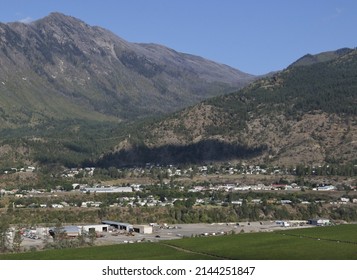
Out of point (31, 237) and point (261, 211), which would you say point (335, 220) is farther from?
point (31, 237)

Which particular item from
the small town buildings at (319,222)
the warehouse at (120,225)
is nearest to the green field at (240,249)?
the small town buildings at (319,222)

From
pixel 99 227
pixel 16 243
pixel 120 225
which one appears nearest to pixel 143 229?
pixel 120 225

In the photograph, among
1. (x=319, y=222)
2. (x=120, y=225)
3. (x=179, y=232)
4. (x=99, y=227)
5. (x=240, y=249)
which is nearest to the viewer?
(x=240, y=249)

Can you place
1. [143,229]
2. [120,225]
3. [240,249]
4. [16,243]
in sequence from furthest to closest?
[120,225]
[143,229]
[16,243]
[240,249]

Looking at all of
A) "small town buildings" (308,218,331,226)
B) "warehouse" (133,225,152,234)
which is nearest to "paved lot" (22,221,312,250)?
"warehouse" (133,225,152,234)

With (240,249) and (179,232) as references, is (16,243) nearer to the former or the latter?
(240,249)

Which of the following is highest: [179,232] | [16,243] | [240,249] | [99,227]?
[240,249]

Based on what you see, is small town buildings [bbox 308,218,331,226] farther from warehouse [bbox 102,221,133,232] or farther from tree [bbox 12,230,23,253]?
tree [bbox 12,230,23,253]

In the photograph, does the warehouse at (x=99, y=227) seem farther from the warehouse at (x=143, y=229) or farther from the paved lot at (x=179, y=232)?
the warehouse at (x=143, y=229)
